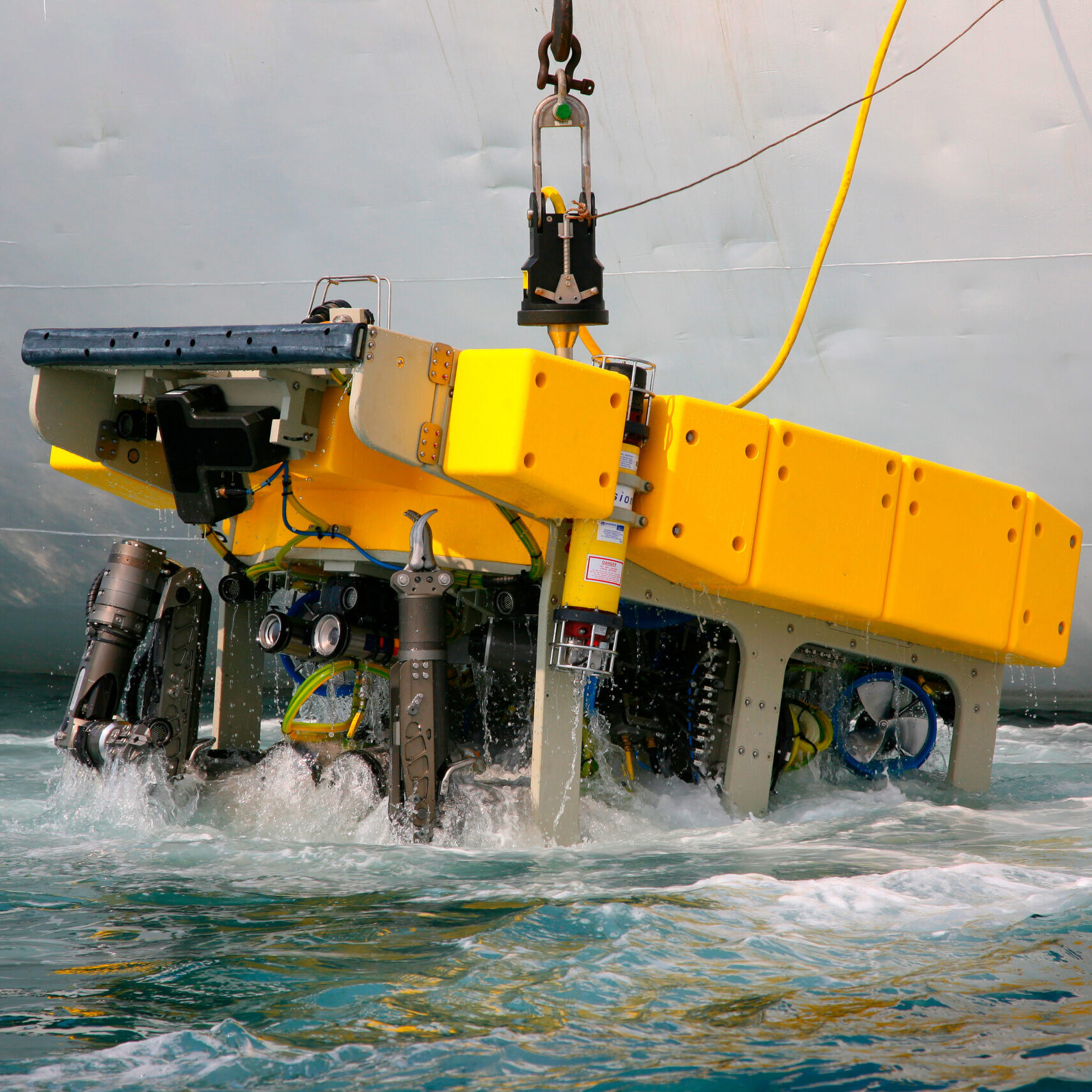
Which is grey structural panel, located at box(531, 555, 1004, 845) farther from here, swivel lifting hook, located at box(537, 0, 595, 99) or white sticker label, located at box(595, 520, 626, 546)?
swivel lifting hook, located at box(537, 0, 595, 99)

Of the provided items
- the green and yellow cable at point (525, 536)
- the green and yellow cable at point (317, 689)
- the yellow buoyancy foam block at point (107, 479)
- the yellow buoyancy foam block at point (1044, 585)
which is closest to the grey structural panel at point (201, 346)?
the yellow buoyancy foam block at point (107, 479)

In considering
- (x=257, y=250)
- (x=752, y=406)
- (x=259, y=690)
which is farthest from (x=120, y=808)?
(x=752, y=406)

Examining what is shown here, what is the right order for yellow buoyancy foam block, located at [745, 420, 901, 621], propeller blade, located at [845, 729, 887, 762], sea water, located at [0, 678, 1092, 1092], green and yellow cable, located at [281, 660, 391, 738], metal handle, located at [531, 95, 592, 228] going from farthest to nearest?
propeller blade, located at [845, 729, 887, 762], green and yellow cable, located at [281, 660, 391, 738], metal handle, located at [531, 95, 592, 228], yellow buoyancy foam block, located at [745, 420, 901, 621], sea water, located at [0, 678, 1092, 1092]

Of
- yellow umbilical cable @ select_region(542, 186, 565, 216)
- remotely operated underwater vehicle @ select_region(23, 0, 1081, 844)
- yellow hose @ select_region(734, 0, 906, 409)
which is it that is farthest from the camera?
yellow hose @ select_region(734, 0, 906, 409)

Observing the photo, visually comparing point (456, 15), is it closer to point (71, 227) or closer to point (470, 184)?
point (470, 184)

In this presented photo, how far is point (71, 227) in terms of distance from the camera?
21.7ft

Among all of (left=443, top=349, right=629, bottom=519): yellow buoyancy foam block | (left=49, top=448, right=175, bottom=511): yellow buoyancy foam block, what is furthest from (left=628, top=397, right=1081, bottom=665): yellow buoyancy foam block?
(left=49, top=448, right=175, bottom=511): yellow buoyancy foam block

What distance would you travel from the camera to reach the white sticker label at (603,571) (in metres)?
3.43

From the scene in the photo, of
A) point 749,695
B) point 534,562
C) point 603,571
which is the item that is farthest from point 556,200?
point 749,695

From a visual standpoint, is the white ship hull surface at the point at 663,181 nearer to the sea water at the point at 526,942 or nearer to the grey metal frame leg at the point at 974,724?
the grey metal frame leg at the point at 974,724

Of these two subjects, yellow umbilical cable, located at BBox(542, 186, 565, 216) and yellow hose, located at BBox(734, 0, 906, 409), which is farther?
yellow hose, located at BBox(734, 0, 906, 409)

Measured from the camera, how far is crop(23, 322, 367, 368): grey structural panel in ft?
10.4

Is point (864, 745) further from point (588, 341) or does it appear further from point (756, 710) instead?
point (588, 341)

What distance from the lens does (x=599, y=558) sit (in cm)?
344
